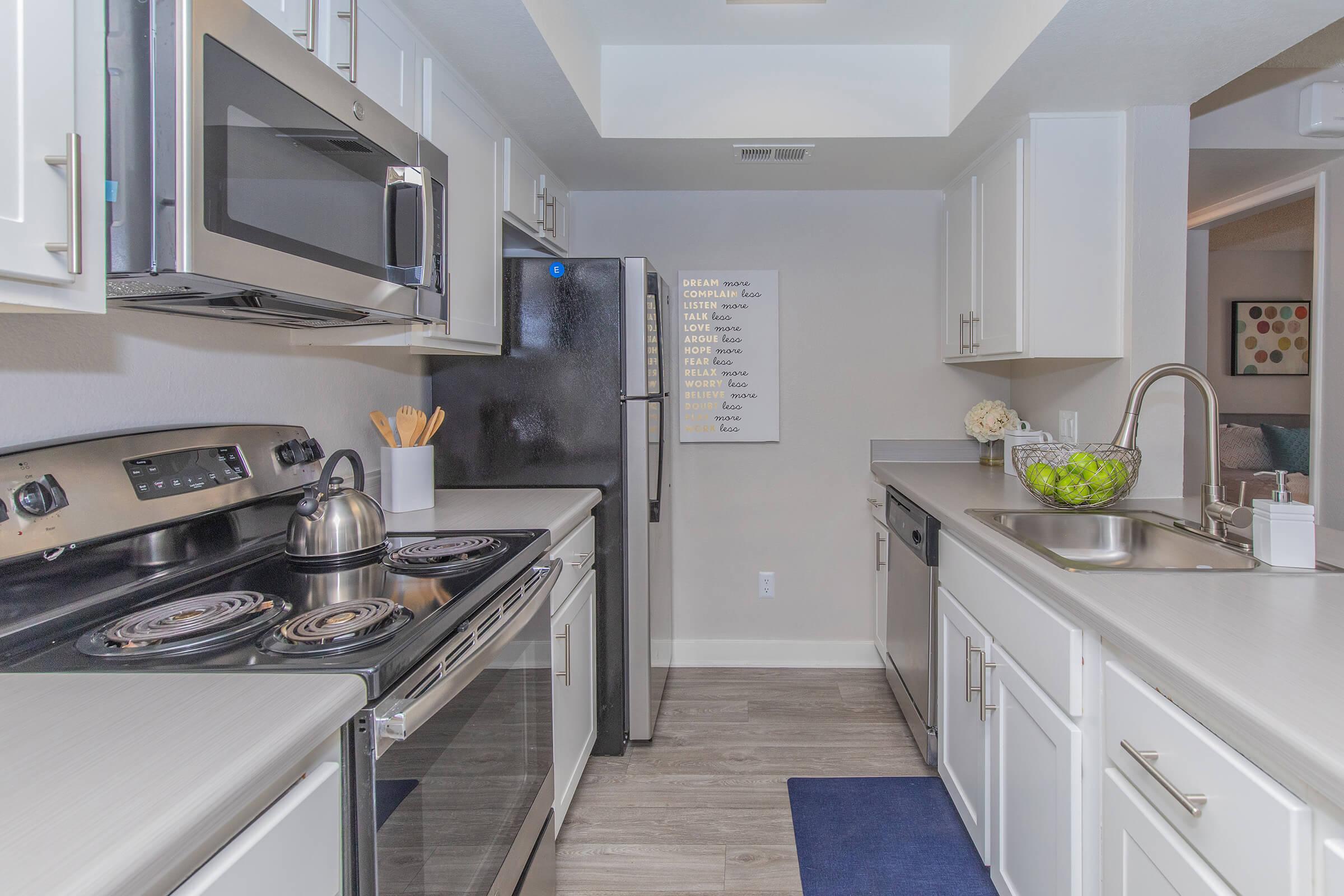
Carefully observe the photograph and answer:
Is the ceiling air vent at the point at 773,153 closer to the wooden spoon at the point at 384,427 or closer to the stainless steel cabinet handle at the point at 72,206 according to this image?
the wooden spoon at the point at 384,427

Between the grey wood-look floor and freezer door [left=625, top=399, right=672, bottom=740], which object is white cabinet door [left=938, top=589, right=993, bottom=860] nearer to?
the grey wood-look floor

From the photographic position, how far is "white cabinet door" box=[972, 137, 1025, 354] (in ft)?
8.06

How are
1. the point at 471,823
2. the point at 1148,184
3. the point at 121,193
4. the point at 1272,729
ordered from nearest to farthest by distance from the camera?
the point at 1272,729 → the point at 121,193 → the point at 471,823 → the point at 1148,184

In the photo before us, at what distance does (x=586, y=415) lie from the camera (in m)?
2.48

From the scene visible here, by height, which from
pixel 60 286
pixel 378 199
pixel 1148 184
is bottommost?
pixel 60 286

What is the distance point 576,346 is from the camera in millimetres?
2467

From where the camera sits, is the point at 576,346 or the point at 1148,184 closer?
the point at 1148,184

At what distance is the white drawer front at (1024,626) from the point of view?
4.33ft

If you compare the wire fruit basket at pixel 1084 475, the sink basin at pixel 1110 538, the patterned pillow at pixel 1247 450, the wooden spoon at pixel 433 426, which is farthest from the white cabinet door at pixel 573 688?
the patterned pillow at pixel 1247 450

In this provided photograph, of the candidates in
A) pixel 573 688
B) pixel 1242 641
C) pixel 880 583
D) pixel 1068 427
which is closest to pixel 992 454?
pixel 1068 427

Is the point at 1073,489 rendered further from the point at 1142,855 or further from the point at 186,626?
the point at 186,626

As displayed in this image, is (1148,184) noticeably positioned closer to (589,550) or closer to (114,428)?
(589,550)

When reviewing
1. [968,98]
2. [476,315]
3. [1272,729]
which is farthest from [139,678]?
[968,98]

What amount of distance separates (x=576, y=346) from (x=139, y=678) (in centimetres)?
171
